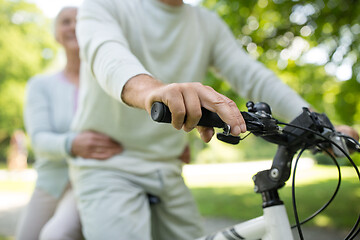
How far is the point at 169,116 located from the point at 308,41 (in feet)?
17.9

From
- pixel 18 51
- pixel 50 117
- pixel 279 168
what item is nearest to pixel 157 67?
pixel 279 168

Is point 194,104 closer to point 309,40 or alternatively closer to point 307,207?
point 309,40

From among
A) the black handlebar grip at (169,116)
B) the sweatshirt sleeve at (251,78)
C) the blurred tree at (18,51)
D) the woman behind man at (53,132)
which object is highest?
the sweatshirt sleeve at (251,78)

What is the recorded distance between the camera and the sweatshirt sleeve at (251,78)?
1.81 metres

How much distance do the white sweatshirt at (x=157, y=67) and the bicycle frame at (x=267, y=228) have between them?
671 mm

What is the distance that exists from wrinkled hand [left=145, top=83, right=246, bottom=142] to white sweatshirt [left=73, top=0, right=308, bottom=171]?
29.8 inches

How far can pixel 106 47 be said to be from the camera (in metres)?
1.31

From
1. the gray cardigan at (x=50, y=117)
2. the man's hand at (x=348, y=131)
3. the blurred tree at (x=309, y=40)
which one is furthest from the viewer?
the blurred tree at (x=309, y=40)

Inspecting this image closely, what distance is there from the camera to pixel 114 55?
4.07 feet

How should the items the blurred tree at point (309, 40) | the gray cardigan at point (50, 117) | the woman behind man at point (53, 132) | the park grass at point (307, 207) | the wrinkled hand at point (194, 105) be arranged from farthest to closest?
the park grass at point (307, 207), the blurred tree at point (309, 40), the gray cardigan at point (50, 117), the woman behind man at point (53, 132), the wrinkled hand at point (194, 105)

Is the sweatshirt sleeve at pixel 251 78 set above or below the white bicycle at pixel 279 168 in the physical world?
above

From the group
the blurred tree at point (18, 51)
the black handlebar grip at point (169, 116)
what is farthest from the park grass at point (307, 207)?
the blurred tree at point (18, 51)

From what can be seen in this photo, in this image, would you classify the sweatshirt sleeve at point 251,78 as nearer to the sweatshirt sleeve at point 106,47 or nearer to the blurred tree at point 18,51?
the sweatshirt sleeve at point 106,47

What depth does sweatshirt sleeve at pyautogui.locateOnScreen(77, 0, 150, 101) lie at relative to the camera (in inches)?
45.4
